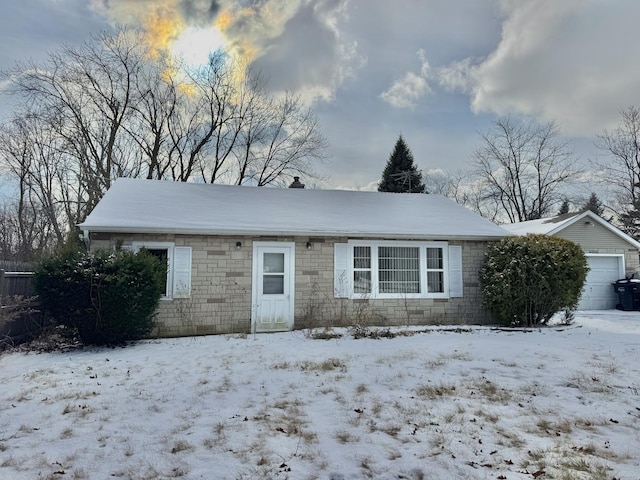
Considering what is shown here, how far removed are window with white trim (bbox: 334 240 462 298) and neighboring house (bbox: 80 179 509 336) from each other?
1.1 inches

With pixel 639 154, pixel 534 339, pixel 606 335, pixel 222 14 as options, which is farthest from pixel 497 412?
pixel 639 154

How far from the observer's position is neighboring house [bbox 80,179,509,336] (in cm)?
960

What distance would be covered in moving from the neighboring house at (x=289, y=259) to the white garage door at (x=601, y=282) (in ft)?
23.9

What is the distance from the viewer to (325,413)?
4402 mm

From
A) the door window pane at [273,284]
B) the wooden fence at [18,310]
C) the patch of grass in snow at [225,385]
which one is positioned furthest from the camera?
the door window pane at [273,284]

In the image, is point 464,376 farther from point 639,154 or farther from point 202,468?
point 639,154

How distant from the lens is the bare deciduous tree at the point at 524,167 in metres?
28.2

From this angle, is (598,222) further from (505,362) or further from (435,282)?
(505,362)

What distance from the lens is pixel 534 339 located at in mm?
8531

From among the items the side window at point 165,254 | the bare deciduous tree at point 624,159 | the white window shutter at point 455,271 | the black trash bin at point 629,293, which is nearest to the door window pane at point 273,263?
the side window at point 165,254

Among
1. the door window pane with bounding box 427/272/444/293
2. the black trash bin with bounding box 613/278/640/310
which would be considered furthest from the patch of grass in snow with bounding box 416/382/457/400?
the black trash bin with bounding box 613/278/640/310

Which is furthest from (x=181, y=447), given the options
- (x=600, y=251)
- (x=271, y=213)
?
(x=600, y=251)

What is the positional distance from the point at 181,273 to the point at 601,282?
52.1ft

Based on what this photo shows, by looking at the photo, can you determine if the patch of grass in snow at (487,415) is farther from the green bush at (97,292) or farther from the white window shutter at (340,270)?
the green bush at (97,292)
